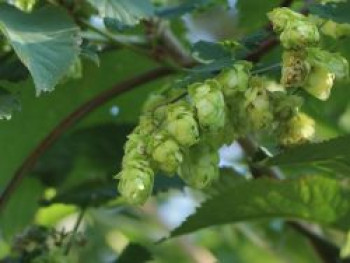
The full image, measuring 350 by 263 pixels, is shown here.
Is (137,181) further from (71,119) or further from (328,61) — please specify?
(71,119)

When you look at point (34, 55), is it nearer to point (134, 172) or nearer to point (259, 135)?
point (134, 172)

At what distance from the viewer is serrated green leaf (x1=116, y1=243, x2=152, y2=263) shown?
1382mm

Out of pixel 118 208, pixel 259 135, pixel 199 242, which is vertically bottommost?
pixel 199 242

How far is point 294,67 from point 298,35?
3 cm

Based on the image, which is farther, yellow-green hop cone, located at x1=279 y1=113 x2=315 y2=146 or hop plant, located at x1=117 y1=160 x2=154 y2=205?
yellow-green hop cone, located at x1=279 y1=113 x2=315 y2=146

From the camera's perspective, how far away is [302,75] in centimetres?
92

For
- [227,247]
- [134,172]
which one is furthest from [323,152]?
[227,247]

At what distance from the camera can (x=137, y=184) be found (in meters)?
0.87

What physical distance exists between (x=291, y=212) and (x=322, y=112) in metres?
0.29

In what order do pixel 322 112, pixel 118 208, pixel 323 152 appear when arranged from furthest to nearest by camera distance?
1. pixel 118 208
2. pixel 322 112
3. pixel 323 152

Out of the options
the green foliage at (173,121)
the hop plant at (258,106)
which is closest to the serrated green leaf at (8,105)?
the green foliage at (173,121)

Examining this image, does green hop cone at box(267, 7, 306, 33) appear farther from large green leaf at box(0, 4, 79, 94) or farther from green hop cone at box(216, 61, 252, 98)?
large green leaf at box(0, 4, 79, 94)

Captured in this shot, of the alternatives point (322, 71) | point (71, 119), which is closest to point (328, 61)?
point (322, 71)

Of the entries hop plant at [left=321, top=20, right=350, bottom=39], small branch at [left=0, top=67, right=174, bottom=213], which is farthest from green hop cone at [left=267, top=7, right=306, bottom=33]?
small branch at [left=0, top=67, right=174, bottom=213]
